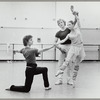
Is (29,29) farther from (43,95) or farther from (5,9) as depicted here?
(43,95)

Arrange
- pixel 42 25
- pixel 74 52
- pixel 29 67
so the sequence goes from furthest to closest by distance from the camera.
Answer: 1. pixel 42 25
2. pixel 74 52
3. pixel 29 67

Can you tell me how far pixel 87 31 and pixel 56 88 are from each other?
850 cm

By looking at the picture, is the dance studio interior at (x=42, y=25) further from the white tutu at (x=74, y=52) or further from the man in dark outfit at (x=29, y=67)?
the man in dark outfit at (x=29, y=67)

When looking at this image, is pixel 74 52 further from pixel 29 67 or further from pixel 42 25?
pixel 42 25

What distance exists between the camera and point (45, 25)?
13.7m

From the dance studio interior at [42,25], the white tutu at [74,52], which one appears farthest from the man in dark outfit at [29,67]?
the dance studio interior at [42,25]

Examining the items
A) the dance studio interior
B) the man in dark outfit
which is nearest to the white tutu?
the man in dark outfit

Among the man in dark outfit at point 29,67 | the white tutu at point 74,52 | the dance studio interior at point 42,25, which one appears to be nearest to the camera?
the man in dark outfit at point 29,67

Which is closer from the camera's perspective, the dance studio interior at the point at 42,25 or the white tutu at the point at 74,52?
Answer: the white tutu at the point at 74,52

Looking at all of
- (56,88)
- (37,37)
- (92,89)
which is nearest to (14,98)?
(56,88)

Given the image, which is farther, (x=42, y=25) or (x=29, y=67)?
(x=42, y=25)

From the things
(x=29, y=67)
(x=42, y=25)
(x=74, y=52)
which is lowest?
(x=29, y=67)

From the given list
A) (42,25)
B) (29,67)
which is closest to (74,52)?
(29,67)

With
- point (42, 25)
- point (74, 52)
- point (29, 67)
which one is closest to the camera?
point (29, 67)
